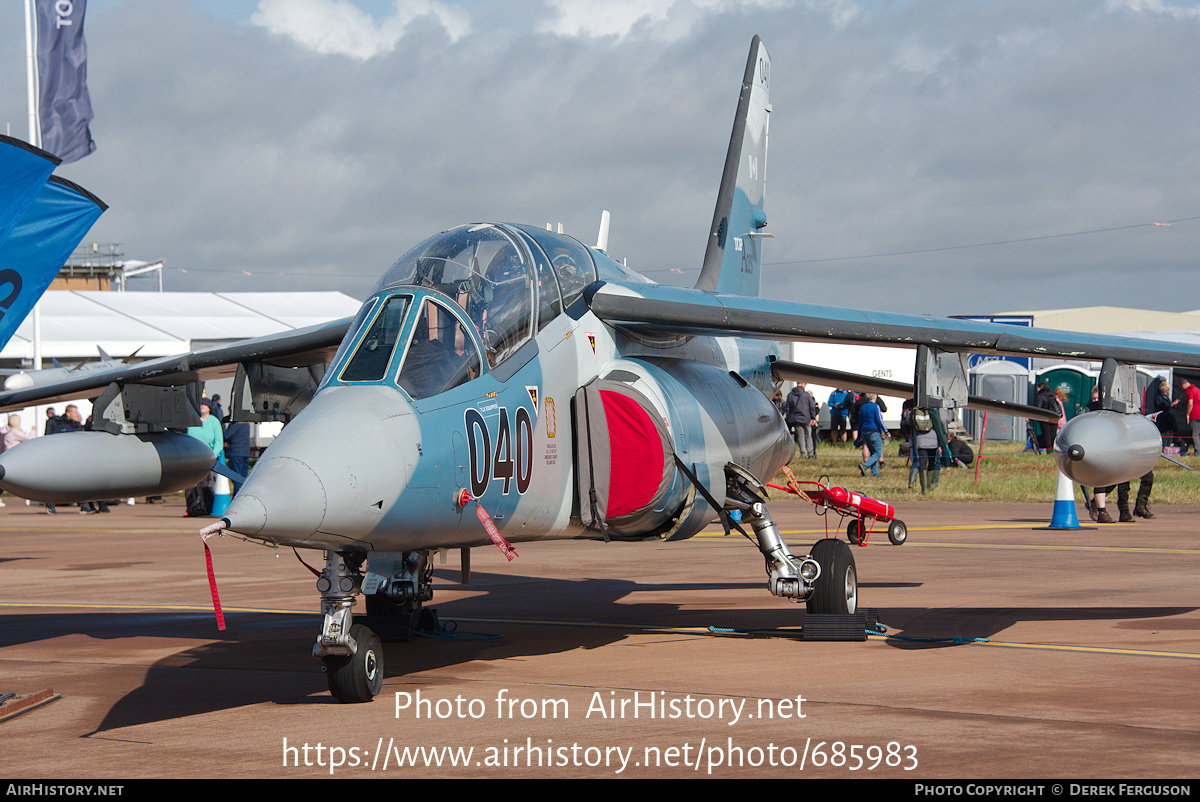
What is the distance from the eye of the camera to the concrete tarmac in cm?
621

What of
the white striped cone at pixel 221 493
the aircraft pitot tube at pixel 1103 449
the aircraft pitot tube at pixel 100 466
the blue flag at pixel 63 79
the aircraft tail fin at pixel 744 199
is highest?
the blue flag at pixel 63 79

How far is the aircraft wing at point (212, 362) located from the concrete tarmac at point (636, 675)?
2327 mm

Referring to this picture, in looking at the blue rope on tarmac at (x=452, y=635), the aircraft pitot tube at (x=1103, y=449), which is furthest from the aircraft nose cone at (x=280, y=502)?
the aircraft pitot tube at (x=1103, y=449)

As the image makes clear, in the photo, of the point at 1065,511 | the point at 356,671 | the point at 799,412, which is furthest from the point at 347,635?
the point at 799,412

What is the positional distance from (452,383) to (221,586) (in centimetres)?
828

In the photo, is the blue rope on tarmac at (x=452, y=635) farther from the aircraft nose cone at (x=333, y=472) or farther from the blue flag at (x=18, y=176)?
the blue flag at (x=18, y=176)

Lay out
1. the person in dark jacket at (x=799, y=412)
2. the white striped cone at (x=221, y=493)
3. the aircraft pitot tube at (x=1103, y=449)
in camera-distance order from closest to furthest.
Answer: the aircraft pitot tube at (x=1103, y=449), the white striped cone at (x=221, y=493), the person in dark jacket at (x=799, y=412)

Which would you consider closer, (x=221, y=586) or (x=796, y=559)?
(x=796, y=559)

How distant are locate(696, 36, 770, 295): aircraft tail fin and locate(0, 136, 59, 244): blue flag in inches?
311

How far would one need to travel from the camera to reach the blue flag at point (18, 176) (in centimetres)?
791

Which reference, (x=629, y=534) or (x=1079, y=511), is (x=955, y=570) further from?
(x=1079, y=511)

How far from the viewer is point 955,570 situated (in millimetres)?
14922

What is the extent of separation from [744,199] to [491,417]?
26.2 ft

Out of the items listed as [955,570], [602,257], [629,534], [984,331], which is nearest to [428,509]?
[629,534]
